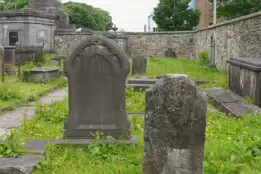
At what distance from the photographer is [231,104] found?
7.59m

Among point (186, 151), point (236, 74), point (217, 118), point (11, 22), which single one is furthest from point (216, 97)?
point (11, 22)

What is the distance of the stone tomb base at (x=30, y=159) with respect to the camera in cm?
368

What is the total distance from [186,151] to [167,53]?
2456 centimetres

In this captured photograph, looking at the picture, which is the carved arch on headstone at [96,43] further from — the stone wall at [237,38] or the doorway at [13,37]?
the doorway at [13,37]

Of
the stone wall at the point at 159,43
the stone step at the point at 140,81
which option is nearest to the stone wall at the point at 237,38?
the stone step at the point at 140,81

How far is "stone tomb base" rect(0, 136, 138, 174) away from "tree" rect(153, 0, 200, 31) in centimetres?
2876

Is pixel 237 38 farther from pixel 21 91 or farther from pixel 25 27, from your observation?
pixel 25 27

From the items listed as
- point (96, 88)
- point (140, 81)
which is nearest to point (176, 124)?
point (96, 88)

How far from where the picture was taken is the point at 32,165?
12.3 feet

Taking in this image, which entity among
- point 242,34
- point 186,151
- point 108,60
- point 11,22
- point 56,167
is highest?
point 11,22

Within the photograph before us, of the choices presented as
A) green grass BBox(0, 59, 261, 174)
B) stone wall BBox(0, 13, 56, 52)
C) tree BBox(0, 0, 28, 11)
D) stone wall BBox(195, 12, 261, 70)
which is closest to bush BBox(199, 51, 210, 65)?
stone wall BBox(195, 12, 261, 70)

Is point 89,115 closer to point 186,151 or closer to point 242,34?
point 186,151

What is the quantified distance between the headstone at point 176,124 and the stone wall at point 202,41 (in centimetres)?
602

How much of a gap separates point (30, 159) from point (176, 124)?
1796 mm
